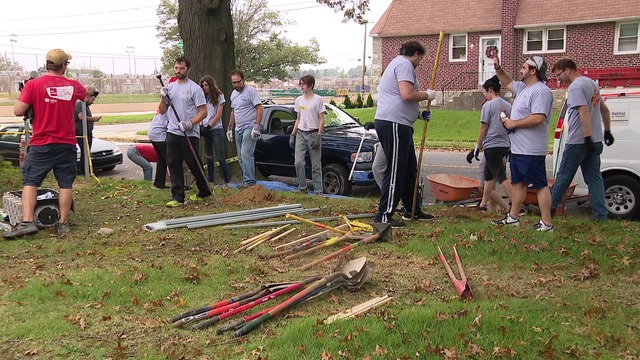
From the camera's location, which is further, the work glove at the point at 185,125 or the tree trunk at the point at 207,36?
the tree trunk at the point at 207,36

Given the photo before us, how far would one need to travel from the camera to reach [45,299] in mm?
4863

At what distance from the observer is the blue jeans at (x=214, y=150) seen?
1044 centimetres

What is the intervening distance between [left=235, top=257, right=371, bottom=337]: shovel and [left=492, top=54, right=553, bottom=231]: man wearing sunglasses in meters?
2.51

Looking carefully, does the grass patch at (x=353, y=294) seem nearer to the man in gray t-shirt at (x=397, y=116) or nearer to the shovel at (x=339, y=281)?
Answer: the shovel at (x=339, y=281)

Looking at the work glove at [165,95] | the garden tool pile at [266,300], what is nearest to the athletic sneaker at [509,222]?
the garden tool pile at [266,300]

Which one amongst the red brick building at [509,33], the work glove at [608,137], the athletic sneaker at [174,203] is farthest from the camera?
the red brick building at [509,33]

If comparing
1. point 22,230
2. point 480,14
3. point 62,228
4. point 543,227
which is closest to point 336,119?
point 543,227

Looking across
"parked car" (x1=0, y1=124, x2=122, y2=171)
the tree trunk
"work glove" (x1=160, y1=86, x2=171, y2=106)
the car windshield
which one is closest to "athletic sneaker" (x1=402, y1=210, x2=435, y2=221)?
"work glove" (x1=160, y1=86, x2=171, y2=106)

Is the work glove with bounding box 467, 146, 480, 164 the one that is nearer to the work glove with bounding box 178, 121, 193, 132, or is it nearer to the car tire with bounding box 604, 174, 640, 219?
the car tire with bounding box 604, 174, 640, 219

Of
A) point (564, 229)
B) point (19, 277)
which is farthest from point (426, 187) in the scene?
point (19, 277)

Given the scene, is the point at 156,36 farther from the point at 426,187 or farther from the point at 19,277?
the point at 19,277

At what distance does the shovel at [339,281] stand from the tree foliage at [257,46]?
37.1 m

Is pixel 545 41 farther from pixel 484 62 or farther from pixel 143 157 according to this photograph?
pixel 143 157

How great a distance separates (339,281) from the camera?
4.85m
